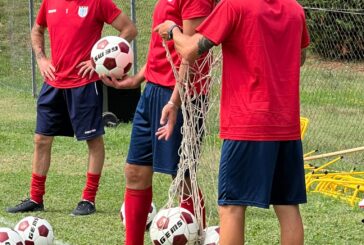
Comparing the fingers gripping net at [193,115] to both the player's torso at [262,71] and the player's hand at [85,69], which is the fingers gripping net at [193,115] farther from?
the player's hand at [85,69]

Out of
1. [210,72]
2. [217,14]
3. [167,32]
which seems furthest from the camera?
[210,72]

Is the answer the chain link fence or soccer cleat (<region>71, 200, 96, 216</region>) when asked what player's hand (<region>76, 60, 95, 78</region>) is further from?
the chain link fence

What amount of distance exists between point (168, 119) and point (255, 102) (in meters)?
0.85

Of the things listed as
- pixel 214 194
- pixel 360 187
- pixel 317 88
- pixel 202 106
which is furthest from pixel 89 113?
pixel 317 88

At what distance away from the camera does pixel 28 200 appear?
838cm

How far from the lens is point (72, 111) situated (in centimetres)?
821

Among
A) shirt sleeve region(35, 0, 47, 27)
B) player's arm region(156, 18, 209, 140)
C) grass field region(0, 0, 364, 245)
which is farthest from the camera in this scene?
shirt sleeve region(35, 0, 47, 27)

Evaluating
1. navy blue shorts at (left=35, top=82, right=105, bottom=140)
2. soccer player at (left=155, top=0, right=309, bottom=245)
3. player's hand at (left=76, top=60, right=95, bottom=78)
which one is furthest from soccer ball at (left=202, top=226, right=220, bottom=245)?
player's hand at (left=76, top=60, right=95, bottom=78)

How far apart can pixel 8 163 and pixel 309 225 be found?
424 cm

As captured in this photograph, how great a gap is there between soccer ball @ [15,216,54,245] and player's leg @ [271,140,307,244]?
80.8 inches

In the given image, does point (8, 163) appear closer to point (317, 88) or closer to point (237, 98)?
point (317, 88)

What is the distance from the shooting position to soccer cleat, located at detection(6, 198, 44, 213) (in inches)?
326

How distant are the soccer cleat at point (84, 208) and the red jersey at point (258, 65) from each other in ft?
9.87

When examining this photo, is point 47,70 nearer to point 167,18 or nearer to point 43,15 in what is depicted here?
point 43,15
